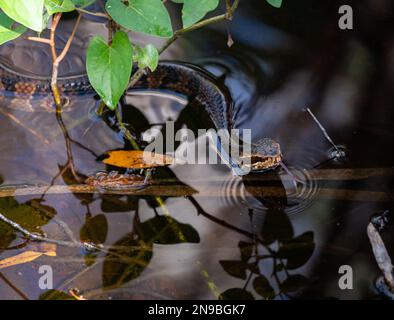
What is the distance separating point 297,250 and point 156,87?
4.67 feet

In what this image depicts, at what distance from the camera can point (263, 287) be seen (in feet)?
7.82

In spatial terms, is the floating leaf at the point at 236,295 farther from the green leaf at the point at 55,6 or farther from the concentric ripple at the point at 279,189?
the green leaf at the point at 55,6

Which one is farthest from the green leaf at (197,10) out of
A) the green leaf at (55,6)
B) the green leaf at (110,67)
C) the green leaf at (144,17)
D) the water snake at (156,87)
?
the water snake at (156,87)

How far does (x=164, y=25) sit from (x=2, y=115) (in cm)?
149

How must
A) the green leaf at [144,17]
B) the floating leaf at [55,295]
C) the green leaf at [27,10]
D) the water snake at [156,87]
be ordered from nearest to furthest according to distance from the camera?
the green leaf at [27,10], the green leaf at [144,17], the floating leaf at [55,295], the water snake at [156,87]

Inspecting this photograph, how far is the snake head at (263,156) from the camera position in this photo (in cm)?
286

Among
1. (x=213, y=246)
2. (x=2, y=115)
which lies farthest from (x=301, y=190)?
(x=2, y=115)

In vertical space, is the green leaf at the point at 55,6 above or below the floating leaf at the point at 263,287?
above

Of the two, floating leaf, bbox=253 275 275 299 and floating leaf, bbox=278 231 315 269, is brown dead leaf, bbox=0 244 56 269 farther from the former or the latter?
floating leaf, bbox=278 231 315 269

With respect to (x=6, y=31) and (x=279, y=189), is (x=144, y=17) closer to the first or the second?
(x=6, y=31)

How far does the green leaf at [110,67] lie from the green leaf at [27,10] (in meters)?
0.41

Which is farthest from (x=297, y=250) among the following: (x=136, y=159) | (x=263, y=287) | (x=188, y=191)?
(x=136, y=159)

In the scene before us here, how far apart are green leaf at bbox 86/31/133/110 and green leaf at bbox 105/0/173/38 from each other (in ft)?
0.52

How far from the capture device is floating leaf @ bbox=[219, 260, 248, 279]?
243 cm
